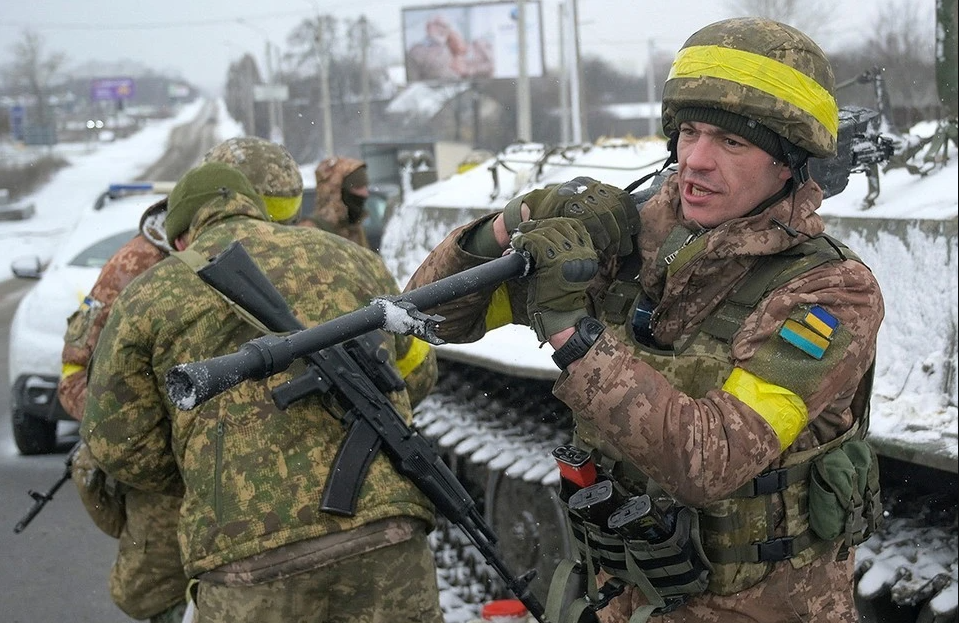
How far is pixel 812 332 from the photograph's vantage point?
2.01 metres

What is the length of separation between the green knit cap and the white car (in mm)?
3882

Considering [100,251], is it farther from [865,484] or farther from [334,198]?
[865,484]

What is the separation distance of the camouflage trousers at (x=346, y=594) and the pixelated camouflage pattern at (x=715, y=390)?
1.72 ft

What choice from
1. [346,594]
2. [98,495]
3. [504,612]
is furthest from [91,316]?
[504,612]

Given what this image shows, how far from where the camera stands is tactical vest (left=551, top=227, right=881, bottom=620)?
2.17m

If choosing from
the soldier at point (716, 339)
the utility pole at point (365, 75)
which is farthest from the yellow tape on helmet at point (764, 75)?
the utility pole at point (365, 75)

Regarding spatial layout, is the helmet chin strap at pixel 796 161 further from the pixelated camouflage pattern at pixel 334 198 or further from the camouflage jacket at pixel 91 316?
the pixelated camouflage pattern at pixel 334 198

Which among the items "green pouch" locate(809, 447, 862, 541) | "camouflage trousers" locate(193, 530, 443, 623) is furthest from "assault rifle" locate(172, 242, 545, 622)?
"green pouch" locate(809, 447, 862, 541)

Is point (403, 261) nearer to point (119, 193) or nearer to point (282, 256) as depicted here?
point (119, 193)

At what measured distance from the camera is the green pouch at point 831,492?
224 centimetres

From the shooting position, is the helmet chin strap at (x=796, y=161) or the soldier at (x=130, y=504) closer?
the helmet chin strap at (x=796, y=161)

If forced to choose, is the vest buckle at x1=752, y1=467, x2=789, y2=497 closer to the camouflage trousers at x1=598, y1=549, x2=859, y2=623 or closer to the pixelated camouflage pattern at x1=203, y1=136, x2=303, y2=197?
the camouflage trousers at x1=598, y1=549, x2=859, y2=623

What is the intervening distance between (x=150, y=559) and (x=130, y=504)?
0.16m

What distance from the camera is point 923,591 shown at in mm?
3742
